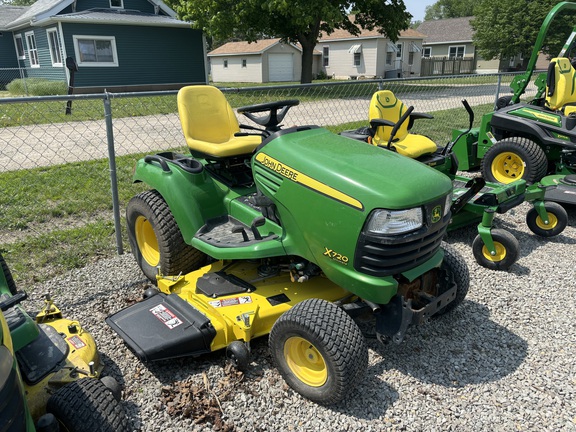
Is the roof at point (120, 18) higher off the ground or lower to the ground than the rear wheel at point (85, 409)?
higher

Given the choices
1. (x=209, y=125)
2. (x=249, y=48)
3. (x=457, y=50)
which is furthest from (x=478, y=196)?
(x=457, y=50)

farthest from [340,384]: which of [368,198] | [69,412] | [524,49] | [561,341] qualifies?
[524,49]

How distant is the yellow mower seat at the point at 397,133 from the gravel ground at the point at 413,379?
177cm

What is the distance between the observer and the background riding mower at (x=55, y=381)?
1.77 metres

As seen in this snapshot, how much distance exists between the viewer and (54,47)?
63.0 ft

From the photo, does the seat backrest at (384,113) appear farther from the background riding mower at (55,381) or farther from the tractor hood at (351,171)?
the background riding mower at (55,381)

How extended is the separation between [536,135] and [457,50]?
3782 cm

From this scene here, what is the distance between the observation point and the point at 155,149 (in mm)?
7820

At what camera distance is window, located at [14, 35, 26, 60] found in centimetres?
2257

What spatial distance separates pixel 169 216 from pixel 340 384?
1704 mm

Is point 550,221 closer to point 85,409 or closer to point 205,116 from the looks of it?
point 205,116

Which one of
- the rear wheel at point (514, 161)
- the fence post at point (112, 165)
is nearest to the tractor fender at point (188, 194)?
the fence post at point (112, 165)

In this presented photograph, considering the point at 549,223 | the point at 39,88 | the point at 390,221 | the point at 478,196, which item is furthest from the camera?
the point at 39,88

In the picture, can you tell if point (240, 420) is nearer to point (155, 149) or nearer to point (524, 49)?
point (155, 149)
